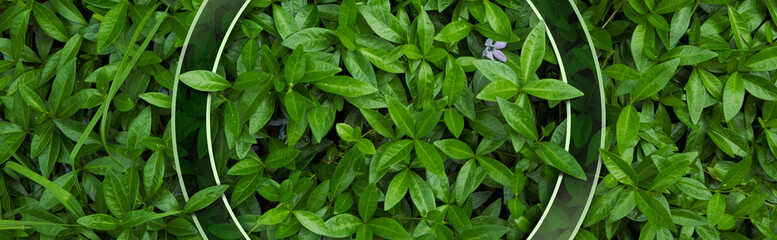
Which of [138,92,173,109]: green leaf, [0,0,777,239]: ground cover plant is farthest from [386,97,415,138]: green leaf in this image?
[138,92,173,109]: green leaf

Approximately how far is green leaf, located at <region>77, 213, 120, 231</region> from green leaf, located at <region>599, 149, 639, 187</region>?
91cm

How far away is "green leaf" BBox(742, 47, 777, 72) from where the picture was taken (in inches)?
44.8

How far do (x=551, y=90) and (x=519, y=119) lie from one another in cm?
8

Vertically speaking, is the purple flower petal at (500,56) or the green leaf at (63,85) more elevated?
the purple flower petal at (500,56)

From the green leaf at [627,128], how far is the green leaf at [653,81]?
0.04 metres

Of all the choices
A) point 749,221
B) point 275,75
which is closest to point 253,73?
point 275,75

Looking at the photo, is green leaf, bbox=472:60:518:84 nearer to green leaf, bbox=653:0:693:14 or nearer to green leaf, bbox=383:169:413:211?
green leaf, bbox=383:169:413:211

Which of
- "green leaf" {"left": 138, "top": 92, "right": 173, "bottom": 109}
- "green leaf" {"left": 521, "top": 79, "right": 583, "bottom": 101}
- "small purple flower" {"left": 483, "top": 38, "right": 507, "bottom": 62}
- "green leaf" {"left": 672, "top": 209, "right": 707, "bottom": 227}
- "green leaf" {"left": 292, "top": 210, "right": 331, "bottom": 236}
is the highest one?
"small purple flower" {"left": 483, "top": 38, "right": 507, "bottom": 62}

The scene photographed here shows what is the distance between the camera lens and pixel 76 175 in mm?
1116

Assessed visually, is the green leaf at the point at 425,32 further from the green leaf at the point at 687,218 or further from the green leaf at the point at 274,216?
the green leaf at the point at 687,218

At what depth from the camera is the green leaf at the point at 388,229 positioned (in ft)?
3.34

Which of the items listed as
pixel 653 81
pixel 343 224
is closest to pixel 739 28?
pixel 653 81

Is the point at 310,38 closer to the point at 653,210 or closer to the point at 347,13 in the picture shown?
the point at 347,13

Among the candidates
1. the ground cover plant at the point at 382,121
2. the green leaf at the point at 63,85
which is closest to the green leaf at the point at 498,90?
the ground cover plant at the point at 382,121
